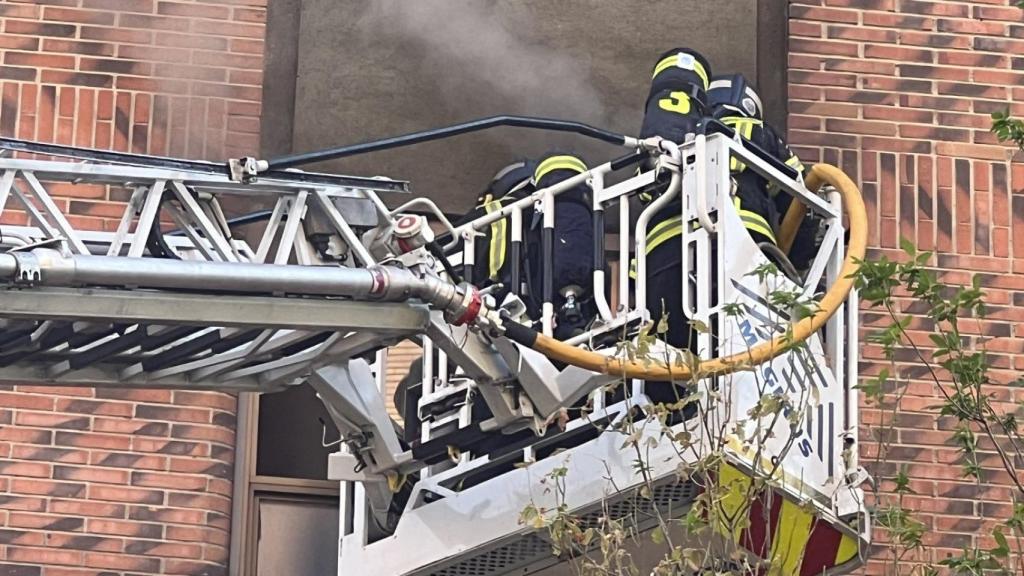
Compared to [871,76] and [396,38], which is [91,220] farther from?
[871,76]

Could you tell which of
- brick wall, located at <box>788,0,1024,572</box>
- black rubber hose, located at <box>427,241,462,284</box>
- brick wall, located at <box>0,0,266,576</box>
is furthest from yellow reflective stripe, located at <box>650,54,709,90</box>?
brick wall, located at <box>0,0,266,576</box>

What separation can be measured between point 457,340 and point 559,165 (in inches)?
55.5

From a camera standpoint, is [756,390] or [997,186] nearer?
[756,390]

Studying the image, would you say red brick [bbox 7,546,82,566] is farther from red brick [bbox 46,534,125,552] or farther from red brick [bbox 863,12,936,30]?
red brick [bbox 863,12,936,30]

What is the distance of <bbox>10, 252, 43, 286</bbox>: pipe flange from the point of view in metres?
6.75

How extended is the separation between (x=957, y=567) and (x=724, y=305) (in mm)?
1344

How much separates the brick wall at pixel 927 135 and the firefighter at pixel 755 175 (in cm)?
175

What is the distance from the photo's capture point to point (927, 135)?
11.0 metres

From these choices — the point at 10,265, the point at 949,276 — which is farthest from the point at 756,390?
the point at 949,276

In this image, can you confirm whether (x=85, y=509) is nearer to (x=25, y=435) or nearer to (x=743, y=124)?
(x=25, y=435)

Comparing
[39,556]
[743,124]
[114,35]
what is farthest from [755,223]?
[114,35]

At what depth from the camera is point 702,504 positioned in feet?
21.8

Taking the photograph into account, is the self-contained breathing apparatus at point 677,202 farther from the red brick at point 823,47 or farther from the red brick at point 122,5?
the red brick at point 122,5

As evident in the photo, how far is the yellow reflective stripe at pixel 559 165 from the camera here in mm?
8633
